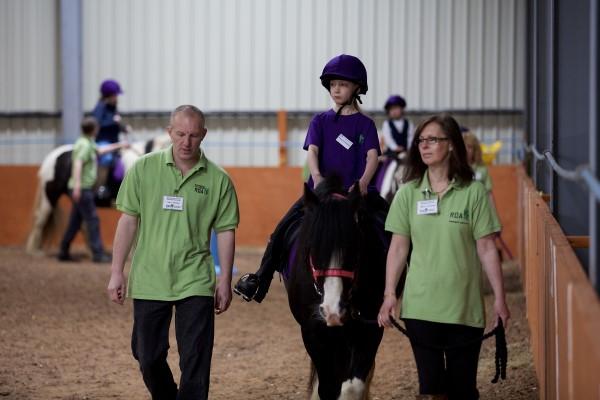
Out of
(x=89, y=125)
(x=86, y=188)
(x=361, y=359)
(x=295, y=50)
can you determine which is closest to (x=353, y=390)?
(x=361, y=359)

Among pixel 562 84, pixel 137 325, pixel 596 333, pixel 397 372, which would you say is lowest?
pixel 397 372

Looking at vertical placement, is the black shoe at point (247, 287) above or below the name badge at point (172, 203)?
below

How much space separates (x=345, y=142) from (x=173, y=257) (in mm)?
1384

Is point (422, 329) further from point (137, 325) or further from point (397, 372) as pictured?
point (397, 372)

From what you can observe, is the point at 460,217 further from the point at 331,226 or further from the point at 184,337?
the point at 184,337

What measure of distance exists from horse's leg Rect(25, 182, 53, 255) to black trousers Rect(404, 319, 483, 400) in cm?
1141

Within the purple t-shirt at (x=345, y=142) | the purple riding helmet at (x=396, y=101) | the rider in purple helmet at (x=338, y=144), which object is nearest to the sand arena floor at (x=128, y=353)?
the rider in purple helmet at (x=338, y=144)

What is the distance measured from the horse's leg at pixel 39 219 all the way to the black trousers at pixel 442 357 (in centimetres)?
1141

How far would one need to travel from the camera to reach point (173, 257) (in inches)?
201

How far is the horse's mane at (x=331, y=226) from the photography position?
4.82m

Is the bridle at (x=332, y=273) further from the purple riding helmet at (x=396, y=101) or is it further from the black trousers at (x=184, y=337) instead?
the purple riding helmet at (x=396, y=101)

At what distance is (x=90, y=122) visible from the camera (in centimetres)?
1416

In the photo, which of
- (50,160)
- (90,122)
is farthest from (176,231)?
(50,160)

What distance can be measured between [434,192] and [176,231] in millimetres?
1341
